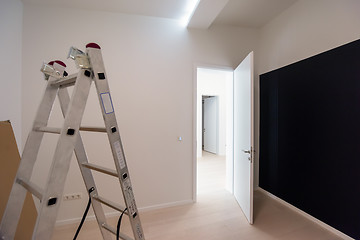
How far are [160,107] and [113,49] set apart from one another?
99 cm

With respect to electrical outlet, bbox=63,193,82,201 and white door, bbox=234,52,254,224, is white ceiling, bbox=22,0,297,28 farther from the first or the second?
electrical outlet, bbox=63,193,82,201

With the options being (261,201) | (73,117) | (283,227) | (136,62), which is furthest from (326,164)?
(136,62)

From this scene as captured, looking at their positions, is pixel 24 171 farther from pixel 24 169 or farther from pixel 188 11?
pixel 188 11

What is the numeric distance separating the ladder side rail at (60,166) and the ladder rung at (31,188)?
0.13 m

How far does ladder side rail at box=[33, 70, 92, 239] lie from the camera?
649 mm

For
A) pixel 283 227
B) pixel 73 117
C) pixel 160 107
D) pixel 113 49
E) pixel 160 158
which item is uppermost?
pixel 113 49

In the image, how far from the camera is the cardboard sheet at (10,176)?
1272mm

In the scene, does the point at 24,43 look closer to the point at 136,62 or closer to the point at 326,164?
the point at 136,62

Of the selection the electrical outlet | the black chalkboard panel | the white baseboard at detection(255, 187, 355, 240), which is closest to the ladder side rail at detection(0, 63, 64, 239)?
the electrical outlet

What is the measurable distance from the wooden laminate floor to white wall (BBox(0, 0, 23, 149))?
147 cm

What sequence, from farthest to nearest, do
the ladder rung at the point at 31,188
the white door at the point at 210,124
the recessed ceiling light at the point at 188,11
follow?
the white door at the point at 210,124 < the recessed ceiling light at the point at 188,11 < the ladder rung at the point at 31,188

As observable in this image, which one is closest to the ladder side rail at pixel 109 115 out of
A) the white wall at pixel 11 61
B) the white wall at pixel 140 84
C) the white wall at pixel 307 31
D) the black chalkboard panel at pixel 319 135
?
the white wall at pixel 140 84

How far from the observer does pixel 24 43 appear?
196cm

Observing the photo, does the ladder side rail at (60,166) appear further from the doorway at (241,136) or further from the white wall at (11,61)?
the doorway at (241,136)
